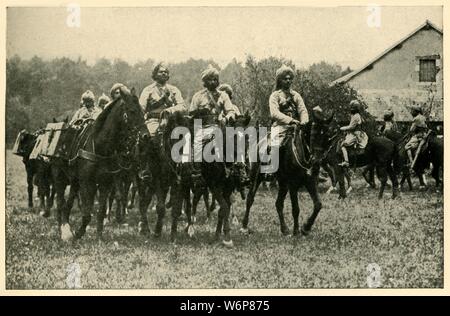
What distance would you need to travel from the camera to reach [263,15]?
13164 millimetres

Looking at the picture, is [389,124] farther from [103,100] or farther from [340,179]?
[103,100]

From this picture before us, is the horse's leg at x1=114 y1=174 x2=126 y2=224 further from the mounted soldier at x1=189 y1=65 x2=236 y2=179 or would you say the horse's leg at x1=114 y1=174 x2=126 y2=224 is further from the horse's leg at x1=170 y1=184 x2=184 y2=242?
the mounted soldier at x1=189 y1=65 x2=236 y2=179

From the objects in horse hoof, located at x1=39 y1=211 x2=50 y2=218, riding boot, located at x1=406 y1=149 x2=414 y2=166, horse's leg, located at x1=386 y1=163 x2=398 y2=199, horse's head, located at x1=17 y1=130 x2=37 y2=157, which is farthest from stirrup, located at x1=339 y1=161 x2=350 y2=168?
horse's head, located at x1=17 y1=130 x2=37 y2=157

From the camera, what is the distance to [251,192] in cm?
1347

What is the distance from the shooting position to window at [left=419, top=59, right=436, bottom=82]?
13297 millimetres

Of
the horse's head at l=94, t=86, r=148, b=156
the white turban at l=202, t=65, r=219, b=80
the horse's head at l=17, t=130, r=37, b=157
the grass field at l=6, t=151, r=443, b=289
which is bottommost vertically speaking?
the grass field at l=6, t=151, r=443, b=289

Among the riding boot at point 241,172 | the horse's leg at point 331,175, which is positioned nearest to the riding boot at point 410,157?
the horse's leg at point 331,175

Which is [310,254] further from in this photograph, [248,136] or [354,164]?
[354,164]

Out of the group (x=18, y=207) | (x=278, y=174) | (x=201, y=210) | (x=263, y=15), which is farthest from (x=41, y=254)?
(x=263, y=15)

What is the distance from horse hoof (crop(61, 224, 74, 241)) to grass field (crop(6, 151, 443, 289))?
0.15 meters

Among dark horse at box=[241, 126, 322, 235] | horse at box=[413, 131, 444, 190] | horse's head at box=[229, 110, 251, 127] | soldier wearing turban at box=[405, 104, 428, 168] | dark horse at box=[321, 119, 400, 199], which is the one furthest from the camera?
dark horse at box=[321, 119, 400, 199]

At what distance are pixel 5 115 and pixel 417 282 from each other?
7.97 metres

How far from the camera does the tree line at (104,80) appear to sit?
43.2 ft

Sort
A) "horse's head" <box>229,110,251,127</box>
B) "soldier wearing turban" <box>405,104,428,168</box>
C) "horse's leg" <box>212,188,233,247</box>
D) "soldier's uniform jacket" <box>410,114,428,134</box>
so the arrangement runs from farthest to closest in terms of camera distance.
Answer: "soldier's uniform jacket" <box>410,114,428,134</box>, "soldier wearing turban" <box>405,104,428,168</box>, "horse's leg" <box>212,188,233,247</box>, "horse's head" <box>229,110,251,127</box>
